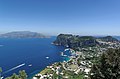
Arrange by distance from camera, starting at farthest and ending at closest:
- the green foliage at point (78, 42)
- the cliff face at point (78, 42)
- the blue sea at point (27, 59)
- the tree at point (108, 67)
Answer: the cliff face at point (78, 42) < the green foliage at point (78, 42) < the blue sea at point (27, 59) < the tree at point (108, 67)

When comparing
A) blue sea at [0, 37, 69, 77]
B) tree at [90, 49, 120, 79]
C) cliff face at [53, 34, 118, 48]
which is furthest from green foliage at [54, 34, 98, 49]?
tree at [90, 49, 120, 79]

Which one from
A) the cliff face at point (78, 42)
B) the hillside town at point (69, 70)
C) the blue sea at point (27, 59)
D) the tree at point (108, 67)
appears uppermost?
the tree at point (108, 67)

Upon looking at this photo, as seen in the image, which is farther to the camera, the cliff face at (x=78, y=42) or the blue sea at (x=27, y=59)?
the cliff face at (x=78, y=42)

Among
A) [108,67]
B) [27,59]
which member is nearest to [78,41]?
[27,59]

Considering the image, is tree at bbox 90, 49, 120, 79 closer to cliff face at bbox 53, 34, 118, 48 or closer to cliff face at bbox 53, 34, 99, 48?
cliff face at bbox 53, 34, 118, 48

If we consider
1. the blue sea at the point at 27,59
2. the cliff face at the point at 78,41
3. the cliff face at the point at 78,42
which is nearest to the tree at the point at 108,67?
the blue sea at the point at 27,59

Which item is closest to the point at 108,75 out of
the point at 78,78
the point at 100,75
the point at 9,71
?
the point at 100,75

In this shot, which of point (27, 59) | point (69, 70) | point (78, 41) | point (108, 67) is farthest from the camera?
point (78, 41)

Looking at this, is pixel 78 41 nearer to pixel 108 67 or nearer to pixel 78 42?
pixel 78 42

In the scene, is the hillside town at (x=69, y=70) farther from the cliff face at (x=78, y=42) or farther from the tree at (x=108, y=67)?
the cliff face at (x=78, y=42)
